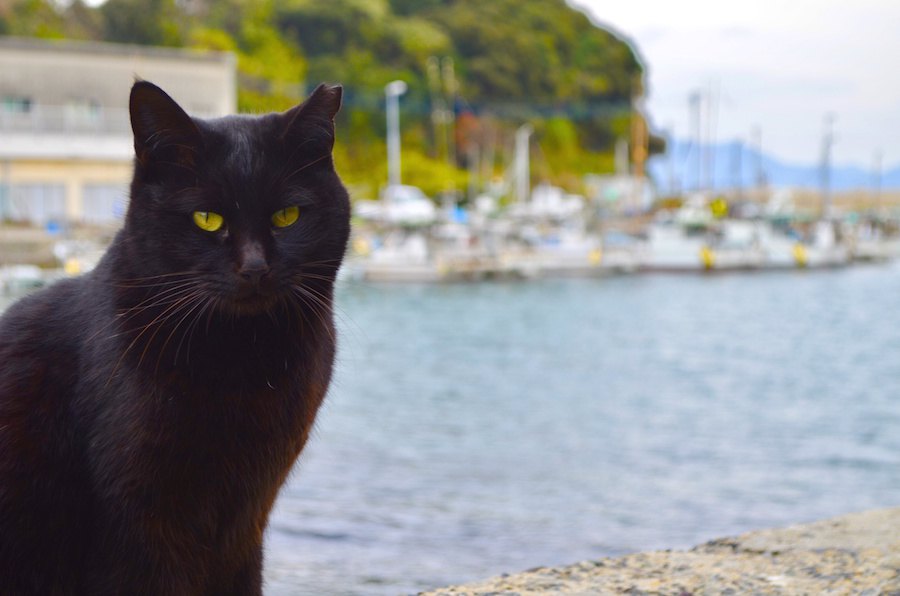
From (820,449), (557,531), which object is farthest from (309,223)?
(820,449)

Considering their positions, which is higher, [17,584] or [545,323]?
[17,584]

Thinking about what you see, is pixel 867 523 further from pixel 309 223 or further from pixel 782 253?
pixel 782 253

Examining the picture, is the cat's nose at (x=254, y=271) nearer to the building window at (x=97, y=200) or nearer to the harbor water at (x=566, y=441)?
the harbor water at (x=566, y=441)

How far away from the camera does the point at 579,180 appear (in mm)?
75250

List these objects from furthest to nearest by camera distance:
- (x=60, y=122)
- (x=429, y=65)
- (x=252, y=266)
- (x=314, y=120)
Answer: (x=429, y=65), (x=60, y=122), (x=314, y=120), (x=252, y=266)

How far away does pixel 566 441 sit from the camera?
1364 cm

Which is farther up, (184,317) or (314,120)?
(314,120)

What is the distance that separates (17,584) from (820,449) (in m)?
13.0

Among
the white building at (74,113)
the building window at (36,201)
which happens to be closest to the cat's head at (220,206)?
the white building at (74,113)

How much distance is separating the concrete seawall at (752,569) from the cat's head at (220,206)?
4.65 feet

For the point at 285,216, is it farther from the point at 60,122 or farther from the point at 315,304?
the point at 60,122

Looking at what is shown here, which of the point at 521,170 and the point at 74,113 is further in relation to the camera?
the point at 521,170

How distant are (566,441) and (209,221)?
11.7 meters

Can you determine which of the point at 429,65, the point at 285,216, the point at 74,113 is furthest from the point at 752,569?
the point at 429,65
